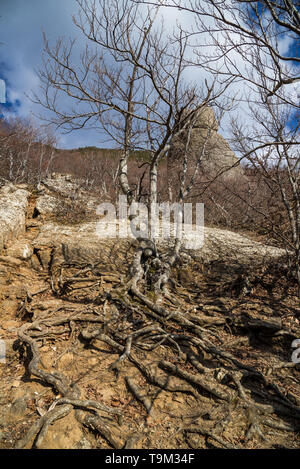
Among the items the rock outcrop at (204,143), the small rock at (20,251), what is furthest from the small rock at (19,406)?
the rock outcrop at (204,143)

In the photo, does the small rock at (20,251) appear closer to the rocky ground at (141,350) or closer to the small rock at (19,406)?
the rocky ground at (141,350)

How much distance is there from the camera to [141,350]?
3.35m

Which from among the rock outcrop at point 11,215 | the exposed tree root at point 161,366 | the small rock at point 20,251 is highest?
A: the rock outcrop at point 11,215

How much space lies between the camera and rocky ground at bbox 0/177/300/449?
224cm

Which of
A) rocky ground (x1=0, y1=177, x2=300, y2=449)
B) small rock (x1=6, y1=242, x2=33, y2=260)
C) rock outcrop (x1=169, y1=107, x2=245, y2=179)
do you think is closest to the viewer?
rocky ground (x1=0, y1=177, x2=300, y2=449)

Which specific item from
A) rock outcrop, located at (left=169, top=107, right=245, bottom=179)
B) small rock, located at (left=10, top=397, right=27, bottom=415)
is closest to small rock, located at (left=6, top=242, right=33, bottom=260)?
small rock, located at (left=10, top=397, right=27, bottom=415)

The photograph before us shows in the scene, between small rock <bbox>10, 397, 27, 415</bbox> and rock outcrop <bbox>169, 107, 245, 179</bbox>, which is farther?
rock outcrop <bbox>169, 107, 245, 179</bbox>

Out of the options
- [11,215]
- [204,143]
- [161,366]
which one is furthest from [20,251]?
[204,143]

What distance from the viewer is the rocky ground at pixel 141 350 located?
224cm

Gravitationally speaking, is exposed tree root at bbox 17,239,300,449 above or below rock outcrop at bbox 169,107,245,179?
below

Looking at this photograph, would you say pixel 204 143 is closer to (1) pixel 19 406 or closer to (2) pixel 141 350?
(2) pixel 141 350

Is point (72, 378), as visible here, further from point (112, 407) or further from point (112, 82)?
point (112, 82)

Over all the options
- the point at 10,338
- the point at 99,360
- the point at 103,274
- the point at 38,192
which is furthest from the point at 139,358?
the point at 38,192

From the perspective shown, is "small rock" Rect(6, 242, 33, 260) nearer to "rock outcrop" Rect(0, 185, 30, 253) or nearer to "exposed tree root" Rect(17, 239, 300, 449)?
"rock outcrop" Rect(0, 185, 30, 253)
